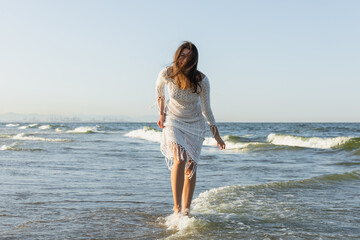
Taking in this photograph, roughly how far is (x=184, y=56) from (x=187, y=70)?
0.47 feet

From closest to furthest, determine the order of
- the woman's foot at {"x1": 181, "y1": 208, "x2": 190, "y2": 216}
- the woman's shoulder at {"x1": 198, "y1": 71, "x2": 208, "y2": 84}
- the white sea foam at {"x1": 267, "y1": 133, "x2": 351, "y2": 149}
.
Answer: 1. the woman's shoulder at {"x1": 198, "y1": 71, "x2": 208, "y2": 84}
2. the woman's foot at {"x1": 181, "y1": 208, "x2": 190, "y2": 216}
3. the white sea foam at {"x1": 267, "y1": 133, "x2": 351, "y2": 149}

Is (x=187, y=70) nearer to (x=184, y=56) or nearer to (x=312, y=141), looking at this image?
(x=184, y=56)

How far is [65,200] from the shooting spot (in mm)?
5434

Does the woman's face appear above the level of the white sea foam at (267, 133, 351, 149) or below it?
above

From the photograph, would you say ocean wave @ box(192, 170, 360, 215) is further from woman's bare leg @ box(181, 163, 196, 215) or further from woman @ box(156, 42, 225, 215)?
woman @ box(156, 42, 225, 215)

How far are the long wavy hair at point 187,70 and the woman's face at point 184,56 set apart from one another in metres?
0.01

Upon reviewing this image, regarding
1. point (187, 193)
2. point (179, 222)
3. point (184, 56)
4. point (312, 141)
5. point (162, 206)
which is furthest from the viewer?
point (312, 141)

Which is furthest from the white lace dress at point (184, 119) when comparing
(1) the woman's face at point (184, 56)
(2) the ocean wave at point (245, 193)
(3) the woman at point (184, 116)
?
(2) the ocean wave at point (245, 193)

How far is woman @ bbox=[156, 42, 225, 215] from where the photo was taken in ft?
13.6

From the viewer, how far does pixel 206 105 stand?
14.5 ft

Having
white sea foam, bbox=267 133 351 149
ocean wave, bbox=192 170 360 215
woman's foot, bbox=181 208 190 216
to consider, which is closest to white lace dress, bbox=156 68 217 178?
woman's foot, bbox=181 208 190 216

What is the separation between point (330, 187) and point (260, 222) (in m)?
3.07

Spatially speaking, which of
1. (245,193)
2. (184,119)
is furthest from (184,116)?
(245,193)

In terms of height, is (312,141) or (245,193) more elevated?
(245,193)
